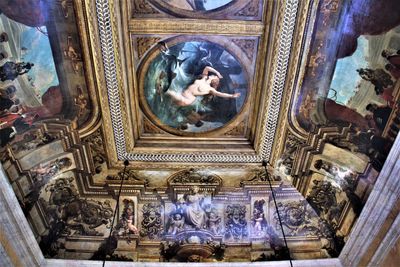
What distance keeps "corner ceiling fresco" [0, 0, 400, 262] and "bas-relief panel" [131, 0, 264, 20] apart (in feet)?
0.06

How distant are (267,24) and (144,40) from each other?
2.13 metres

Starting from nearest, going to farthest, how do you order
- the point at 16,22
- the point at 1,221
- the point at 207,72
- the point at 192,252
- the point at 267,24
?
the point at 16,22
the point at 1,221
the point at 267,24
the point at 207,72
the point at 192,252

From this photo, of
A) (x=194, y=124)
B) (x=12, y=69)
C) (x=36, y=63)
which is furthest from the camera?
(x=194, y=124)

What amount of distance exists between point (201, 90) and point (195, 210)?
2475mm

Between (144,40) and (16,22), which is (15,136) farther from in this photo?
(144,40)

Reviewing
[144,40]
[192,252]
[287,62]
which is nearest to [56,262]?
[192,252]

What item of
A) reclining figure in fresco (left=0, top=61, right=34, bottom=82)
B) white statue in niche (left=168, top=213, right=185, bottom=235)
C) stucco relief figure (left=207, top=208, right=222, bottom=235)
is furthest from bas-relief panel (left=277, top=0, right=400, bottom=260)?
reclining figure in fresco (left=0, top=61, right=34, bottom=82)

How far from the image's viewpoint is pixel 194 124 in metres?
8.78

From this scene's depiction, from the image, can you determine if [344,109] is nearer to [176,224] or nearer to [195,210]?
[195,210]

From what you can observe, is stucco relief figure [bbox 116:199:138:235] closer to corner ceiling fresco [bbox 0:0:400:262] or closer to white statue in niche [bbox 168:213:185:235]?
corner ceiling fresco [bbox 0:0:400:262]

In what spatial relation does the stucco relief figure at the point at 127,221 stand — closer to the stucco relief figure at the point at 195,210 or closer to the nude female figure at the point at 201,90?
the stucco relief figure at the point at 195,210

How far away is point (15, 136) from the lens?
6953 mm

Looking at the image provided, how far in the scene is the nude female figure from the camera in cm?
816

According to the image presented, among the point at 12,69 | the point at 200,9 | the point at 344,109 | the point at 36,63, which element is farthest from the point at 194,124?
the point at 12,69
